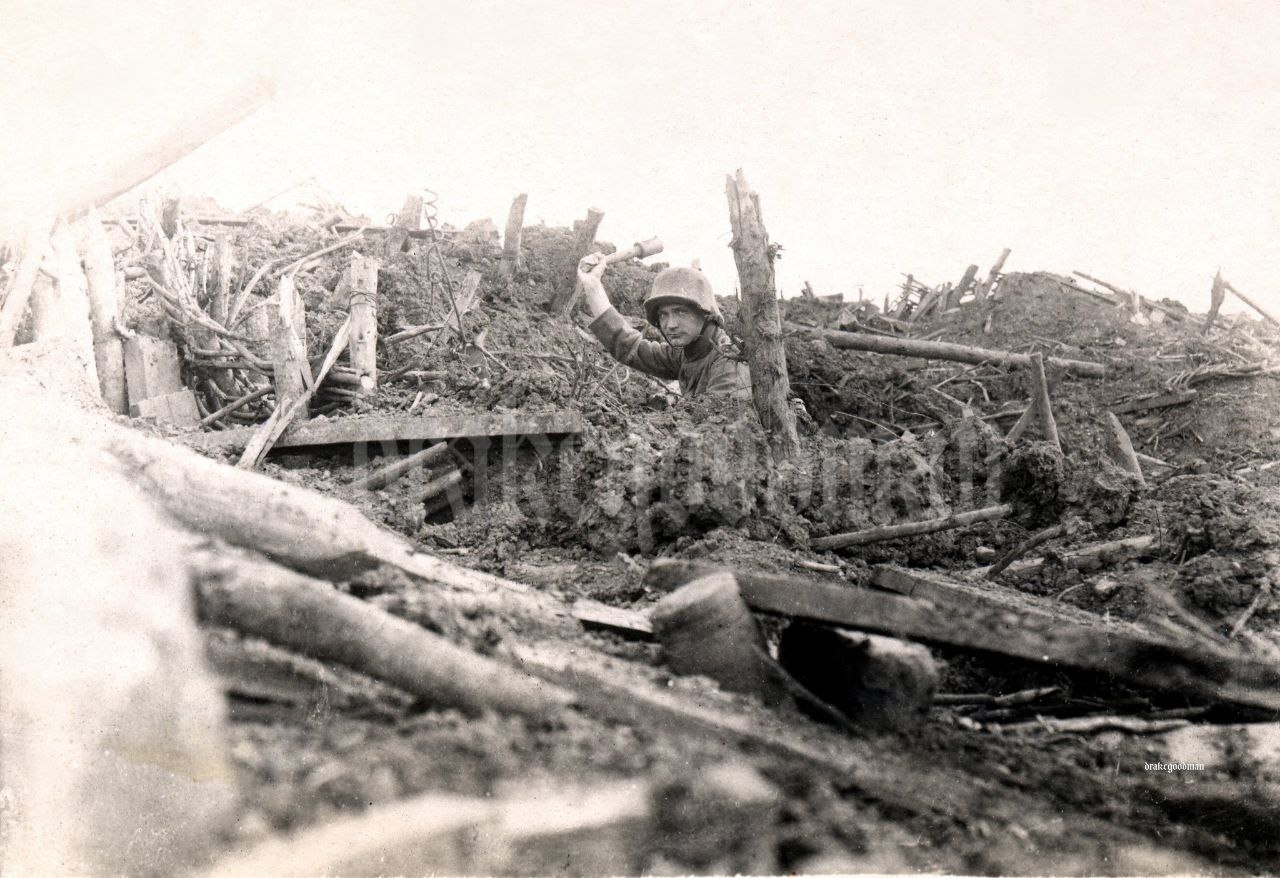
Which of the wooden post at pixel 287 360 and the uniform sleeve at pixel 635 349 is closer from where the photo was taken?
the wooden post at pixel 287 360

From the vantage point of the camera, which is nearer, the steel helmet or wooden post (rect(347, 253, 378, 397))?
wooden post (rect(347, 253, 378, 397))

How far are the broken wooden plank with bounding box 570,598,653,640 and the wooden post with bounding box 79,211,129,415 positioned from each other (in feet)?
5.38

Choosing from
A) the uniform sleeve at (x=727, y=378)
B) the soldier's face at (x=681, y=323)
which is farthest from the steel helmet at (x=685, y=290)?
the uniform sleeve at (x=727, y=378)

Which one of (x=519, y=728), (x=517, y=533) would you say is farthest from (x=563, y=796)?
(x=517, y=533)

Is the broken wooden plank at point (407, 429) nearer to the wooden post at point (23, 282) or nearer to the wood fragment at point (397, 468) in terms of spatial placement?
the wood fragment at point (397, 468)

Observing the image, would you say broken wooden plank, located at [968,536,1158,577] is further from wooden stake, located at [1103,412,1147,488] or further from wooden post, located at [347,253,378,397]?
wooden post, located at [347,253,378,397]

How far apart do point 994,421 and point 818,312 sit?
2953 millimetres

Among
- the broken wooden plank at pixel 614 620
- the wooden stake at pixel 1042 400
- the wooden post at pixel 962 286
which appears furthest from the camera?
the wooden post at pixel 962 286

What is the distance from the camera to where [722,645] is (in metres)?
1.97

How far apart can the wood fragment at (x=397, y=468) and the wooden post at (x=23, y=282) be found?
1.04 m

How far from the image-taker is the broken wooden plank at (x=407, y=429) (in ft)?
8.68

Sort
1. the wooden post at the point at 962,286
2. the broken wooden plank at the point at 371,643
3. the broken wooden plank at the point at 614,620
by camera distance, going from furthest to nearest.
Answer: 1. the wooden post at the point at 962,286
2. the broken wooden plank at the point at 614,620
3. the broken wooden plank at the point at 371,643

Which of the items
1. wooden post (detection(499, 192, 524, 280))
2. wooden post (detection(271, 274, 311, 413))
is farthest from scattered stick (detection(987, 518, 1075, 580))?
wooden post (detection(499, 192, 524, 280))

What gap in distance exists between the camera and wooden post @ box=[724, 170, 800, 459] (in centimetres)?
339
